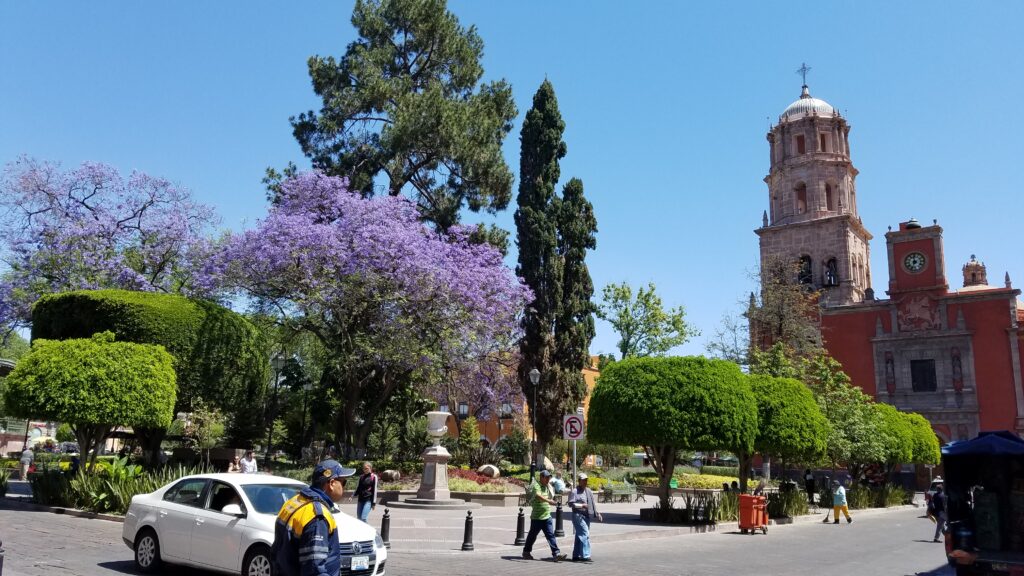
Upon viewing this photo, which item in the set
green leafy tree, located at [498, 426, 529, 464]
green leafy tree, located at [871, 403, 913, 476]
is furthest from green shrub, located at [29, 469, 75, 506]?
green leafy tree, located at [498, 426, 529, 464]

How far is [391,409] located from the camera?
3275cm

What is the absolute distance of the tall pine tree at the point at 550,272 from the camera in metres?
31.8

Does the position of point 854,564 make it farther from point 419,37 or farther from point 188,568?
point 419,37

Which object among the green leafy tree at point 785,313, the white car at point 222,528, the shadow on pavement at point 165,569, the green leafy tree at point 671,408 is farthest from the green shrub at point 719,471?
the white car at point 222,528

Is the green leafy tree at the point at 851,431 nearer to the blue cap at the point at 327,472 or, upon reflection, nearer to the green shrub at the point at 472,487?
the green shrub at the point at 472,487

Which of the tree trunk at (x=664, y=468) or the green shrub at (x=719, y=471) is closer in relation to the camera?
the tree trunk at (x=664, y=468)

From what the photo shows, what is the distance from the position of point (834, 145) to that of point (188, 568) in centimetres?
5006

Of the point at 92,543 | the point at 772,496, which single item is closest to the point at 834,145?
the point at 772,496

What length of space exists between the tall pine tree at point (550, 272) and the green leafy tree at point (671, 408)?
12.2 metres

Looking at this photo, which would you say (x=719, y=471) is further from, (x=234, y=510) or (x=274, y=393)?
(x=234, y=510)

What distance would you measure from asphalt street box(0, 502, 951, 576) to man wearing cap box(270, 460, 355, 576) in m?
5.82

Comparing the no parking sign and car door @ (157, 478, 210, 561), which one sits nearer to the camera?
car door @ (157, 478, 210, 561)

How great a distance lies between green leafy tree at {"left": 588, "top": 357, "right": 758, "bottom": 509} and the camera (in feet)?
57.9

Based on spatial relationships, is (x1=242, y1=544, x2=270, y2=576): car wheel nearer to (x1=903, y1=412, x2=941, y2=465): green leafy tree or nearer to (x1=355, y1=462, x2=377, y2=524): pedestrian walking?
(x1=355, y1=462, x2=377, y2=524): pedestrian walking
